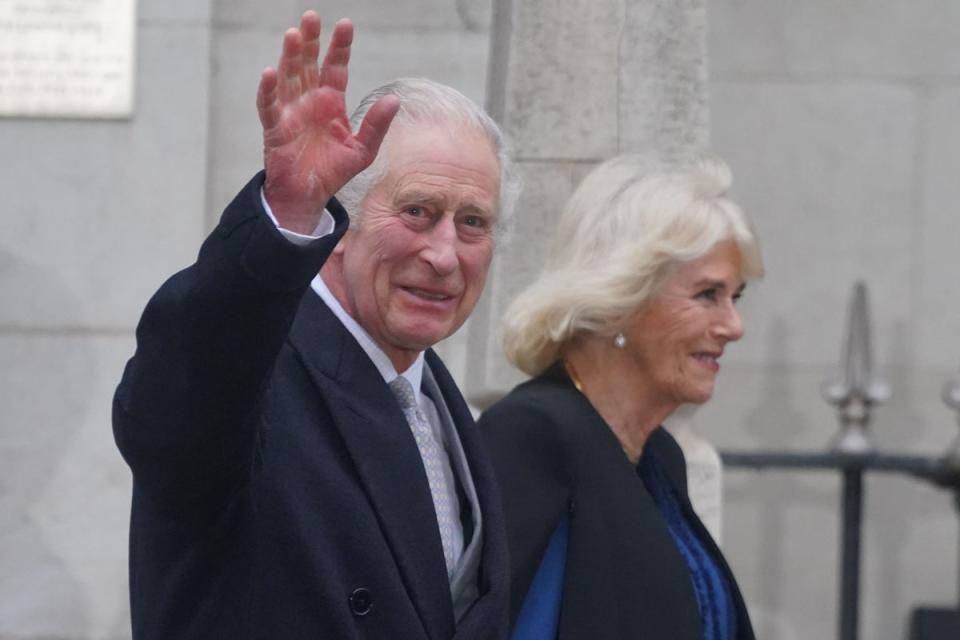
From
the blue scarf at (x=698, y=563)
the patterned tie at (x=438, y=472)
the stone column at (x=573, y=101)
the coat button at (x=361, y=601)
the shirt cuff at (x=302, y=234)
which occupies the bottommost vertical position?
the blue scarf at (x=698, y=563)

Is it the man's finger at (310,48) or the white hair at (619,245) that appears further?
the white hair at (619,245)

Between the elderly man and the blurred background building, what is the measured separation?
3.33 m

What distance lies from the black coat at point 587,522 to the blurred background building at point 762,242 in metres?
2.33

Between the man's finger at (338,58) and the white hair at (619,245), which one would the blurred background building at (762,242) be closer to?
the white hair at (619,245)

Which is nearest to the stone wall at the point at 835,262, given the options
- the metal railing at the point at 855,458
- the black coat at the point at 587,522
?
the metal railing at the point at 855,458

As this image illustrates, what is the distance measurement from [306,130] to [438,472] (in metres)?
0.65

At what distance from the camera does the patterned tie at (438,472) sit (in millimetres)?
2348

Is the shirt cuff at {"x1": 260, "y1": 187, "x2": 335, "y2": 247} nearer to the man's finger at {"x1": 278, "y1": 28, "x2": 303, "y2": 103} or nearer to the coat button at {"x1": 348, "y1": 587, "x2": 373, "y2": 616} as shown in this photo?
the man's finger at {"x1": 278, "y1": 28, "x2": 303, "y2": 103}

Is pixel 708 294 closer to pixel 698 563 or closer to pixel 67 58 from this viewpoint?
pixel 698 563

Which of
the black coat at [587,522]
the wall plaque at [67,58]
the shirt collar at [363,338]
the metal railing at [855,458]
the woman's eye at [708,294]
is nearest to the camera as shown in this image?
the shirt collar at [363,338]

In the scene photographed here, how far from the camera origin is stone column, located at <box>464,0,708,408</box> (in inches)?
170

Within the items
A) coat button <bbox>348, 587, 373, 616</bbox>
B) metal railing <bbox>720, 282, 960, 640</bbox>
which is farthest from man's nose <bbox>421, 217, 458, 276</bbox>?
metal railing <bbox>720, 282, 960, 640</bbox>

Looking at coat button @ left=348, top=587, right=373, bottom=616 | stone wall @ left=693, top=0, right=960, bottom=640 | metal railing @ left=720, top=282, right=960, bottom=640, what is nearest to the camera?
coat button @ left=348, top=587, right=373, bottom=616

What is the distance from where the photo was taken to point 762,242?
6.55 metres
